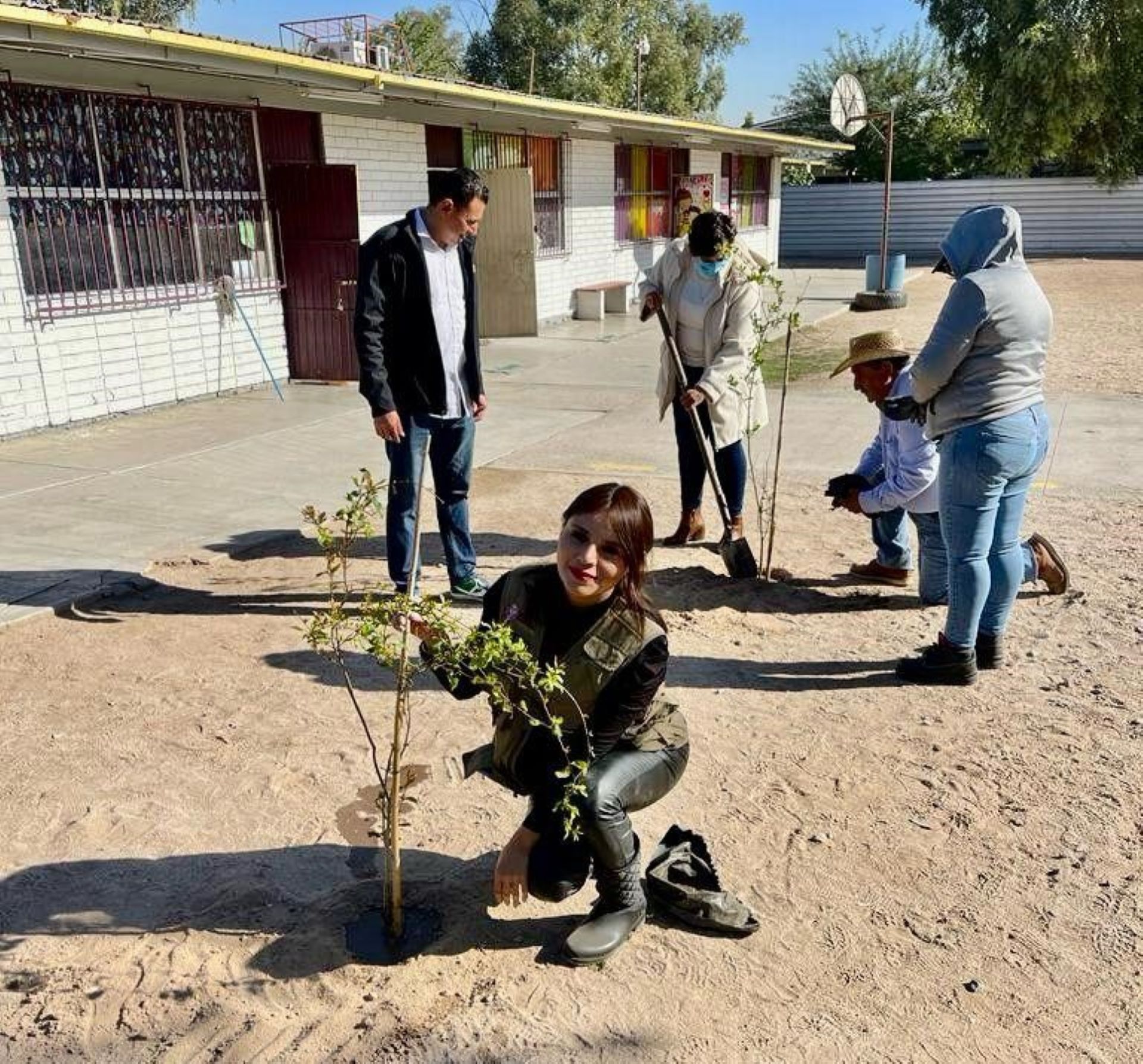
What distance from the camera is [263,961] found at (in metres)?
2.42

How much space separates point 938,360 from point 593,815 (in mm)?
2084

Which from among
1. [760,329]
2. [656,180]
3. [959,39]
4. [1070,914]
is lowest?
[1070,914]

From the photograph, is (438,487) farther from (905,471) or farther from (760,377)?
(905,471)

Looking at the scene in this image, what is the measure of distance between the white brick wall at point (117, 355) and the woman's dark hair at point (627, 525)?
6.80m

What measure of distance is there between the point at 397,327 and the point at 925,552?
2437 millimetres

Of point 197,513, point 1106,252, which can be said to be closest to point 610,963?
point 197,513

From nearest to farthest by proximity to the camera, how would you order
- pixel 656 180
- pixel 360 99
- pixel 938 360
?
pixel 938 360 < pixel 360 99 < pixel 656 180

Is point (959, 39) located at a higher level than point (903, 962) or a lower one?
higher

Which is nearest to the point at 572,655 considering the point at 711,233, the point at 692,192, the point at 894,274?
the point at 711,233

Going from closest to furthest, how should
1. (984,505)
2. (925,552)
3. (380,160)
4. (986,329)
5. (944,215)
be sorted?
(986,329)
(984,505)
(925,552)
(380,160)
(944,215)

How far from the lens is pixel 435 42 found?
43.7 metres

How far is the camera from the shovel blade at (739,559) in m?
4.95

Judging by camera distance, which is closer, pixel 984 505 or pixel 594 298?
pixel 984 505

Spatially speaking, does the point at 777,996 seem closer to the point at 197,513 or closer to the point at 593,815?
the point at 593,815
